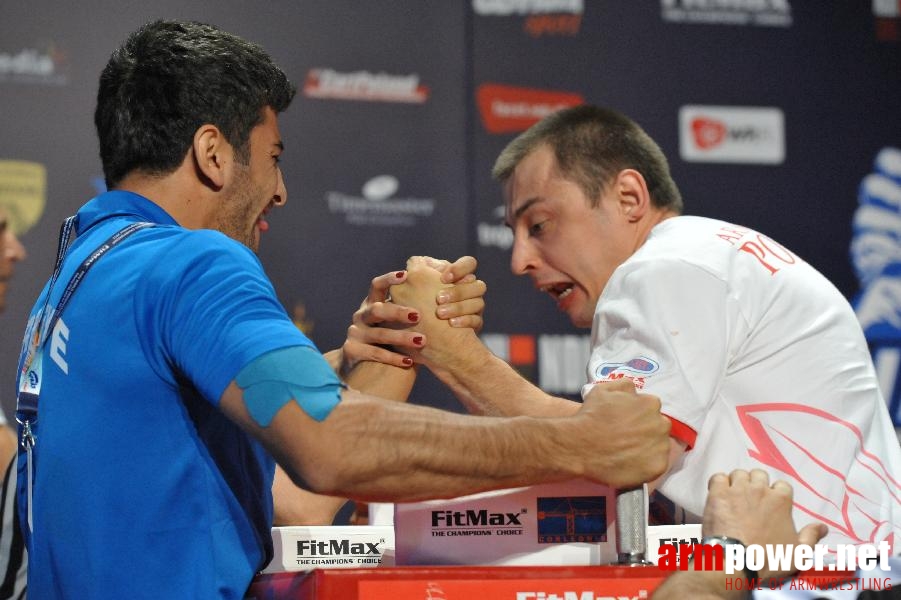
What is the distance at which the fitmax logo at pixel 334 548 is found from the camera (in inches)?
68.3

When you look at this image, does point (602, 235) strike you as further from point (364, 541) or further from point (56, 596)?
point (56, 596)

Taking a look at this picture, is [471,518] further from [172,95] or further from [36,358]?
[172,95]

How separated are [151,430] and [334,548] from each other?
0.51 m

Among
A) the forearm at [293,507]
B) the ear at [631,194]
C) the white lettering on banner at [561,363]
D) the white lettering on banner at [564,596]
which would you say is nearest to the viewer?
the white lettering on banner at [564,596]

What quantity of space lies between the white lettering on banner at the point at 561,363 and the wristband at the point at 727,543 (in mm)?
2991

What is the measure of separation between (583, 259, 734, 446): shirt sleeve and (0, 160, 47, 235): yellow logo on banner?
110 inches

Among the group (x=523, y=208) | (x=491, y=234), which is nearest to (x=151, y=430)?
(x=523, y=208)

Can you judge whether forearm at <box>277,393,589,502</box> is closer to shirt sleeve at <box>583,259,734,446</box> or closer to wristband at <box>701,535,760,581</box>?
wristband at <box>701,535,760,581</box>

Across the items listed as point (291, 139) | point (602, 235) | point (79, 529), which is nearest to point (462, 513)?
point (79, 529)

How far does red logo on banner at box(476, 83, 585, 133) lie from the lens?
14.4 feet

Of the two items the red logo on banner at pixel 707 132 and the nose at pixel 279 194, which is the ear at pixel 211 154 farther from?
the red logo on banner at pixel 707 132

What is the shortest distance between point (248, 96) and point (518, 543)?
807 millimetres

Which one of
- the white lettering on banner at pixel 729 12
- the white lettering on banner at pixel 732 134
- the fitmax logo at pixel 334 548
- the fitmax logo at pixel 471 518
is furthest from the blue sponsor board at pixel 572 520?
the white lettering on banner at pixel 729 12

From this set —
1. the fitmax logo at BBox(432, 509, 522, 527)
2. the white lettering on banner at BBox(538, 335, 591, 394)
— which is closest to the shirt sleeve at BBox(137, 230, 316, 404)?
the fitmax logo at BBox(432, 509, 522, 527)
